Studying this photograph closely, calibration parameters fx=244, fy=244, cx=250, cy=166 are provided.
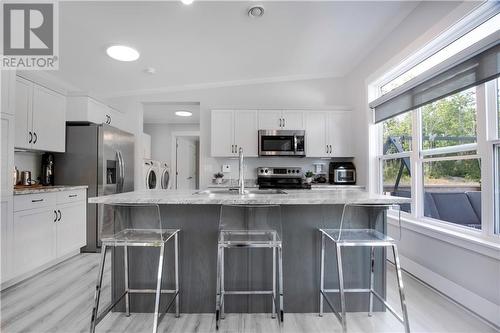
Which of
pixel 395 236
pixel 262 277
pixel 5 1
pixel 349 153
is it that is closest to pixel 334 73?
pixel 349 153

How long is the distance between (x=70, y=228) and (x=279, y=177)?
9.51 feet

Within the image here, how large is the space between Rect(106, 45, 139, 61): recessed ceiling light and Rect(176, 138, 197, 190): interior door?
3.54m

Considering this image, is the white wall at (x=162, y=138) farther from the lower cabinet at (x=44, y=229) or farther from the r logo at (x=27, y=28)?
the r logo at (x=27, y=28)

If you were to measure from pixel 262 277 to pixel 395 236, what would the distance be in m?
1.88

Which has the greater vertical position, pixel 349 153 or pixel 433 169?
pixel 349 153

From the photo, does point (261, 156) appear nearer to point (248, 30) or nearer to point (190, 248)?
point (248, 30)

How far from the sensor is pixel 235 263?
74.6 inches

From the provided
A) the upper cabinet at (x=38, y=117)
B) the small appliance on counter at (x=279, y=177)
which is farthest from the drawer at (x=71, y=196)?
the small appliance on counter at (x=279, y=177)

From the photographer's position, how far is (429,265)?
2332mm

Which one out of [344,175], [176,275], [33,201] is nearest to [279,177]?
[344,175]

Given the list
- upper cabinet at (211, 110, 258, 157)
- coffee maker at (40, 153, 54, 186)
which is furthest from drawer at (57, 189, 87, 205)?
upper cabinet at (211, 110, 258, 157)

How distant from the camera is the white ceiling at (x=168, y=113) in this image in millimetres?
4950

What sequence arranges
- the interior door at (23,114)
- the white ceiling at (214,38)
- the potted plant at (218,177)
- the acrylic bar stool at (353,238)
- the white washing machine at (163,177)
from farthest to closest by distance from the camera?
the white washing machine at (163,177) → the potted plant at (218,177) → the interior door at (23,114) → the white ceiling at (214,38) → the acrylic bar stool at (353,238)

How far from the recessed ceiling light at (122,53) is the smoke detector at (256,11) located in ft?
4.95
